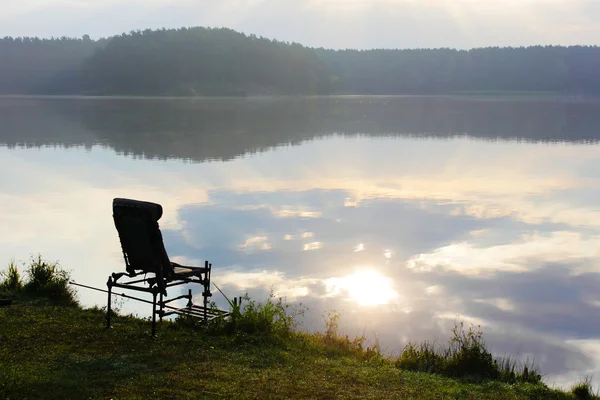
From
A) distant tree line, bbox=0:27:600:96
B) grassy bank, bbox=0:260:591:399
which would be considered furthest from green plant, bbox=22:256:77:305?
distant tree line, bbox=0:27:600:96

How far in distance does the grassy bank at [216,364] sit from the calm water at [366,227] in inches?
91.5

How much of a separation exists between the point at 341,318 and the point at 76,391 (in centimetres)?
625

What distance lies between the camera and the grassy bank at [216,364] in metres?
6.65

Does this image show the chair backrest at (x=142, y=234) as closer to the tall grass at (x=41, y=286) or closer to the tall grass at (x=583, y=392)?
the tall grass at (x=41, y=286)

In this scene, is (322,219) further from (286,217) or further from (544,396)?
(544,396)

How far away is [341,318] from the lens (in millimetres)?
12016

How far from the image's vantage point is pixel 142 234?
8008 mm

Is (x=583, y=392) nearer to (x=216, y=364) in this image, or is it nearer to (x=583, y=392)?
(x=583, y=392)

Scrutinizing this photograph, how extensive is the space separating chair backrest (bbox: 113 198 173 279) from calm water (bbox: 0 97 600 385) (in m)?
3.77

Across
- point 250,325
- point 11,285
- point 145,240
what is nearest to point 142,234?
point 145,240

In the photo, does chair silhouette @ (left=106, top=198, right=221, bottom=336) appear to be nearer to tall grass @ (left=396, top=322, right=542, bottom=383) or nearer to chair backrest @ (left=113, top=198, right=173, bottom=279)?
chair backrest @ (left=113, top=198, right=173, bottom=279)

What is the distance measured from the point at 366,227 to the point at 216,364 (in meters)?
13.7

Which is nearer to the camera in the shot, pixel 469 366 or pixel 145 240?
pixel 145 240

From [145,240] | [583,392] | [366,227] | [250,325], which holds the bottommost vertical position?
[583,392]
